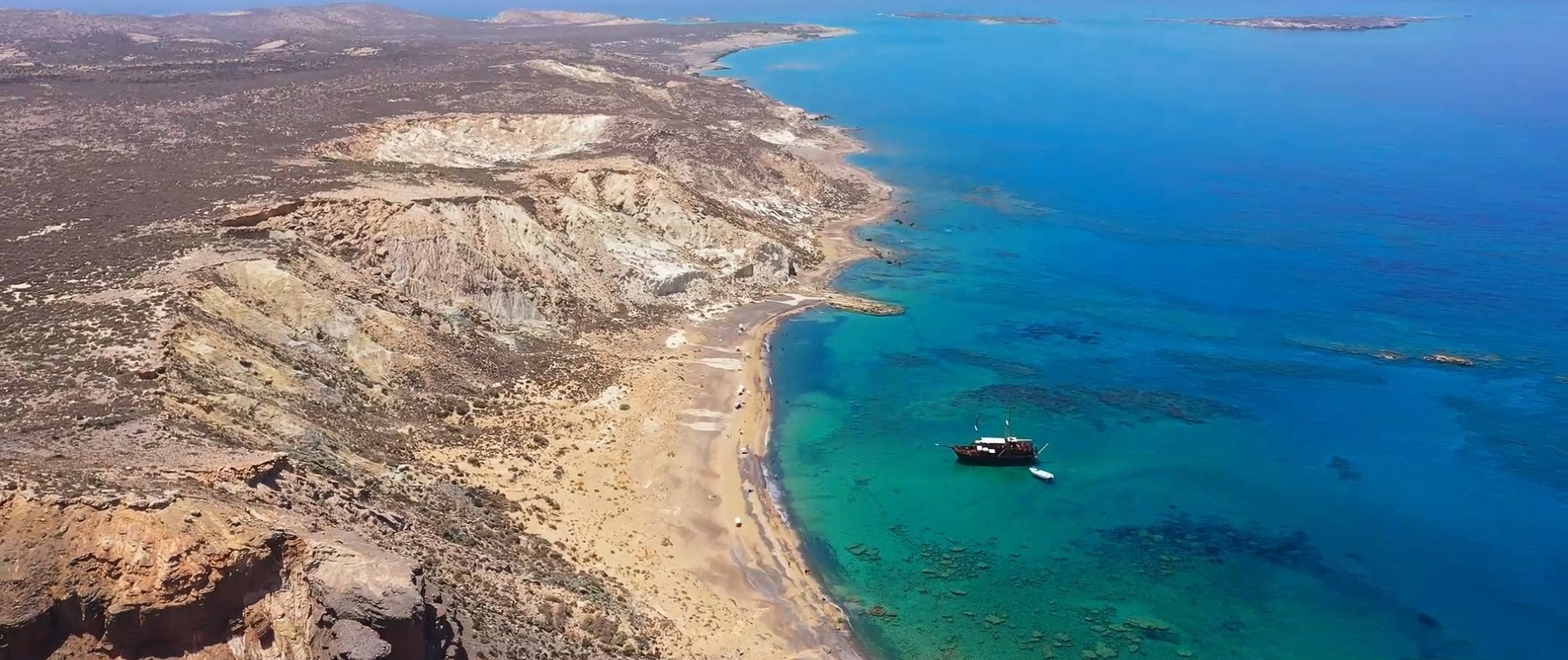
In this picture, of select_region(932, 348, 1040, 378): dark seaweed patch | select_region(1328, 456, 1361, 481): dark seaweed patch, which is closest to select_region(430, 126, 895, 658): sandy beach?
select_region(932, 348, 1040, 378): dark seaweed patch

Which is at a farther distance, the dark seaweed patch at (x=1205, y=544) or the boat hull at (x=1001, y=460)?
the boat hull at (x=1001, y=460)

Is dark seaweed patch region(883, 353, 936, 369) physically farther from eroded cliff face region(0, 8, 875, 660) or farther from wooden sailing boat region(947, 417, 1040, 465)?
eroded cliff face region(0, 8, 875, 660)

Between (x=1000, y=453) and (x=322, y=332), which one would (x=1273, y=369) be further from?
(x=322, y=332)

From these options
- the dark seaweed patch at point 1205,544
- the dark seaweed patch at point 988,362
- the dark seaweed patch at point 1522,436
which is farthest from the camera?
the dark seaweed patch at point 988,362

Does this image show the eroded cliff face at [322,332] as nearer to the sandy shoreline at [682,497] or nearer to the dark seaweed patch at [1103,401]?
the sandy shoreline at [682,497]

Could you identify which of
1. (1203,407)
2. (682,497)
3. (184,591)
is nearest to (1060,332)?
(1203,407)

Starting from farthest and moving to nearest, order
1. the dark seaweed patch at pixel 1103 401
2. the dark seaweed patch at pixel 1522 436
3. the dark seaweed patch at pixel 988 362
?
the dark seaweed patch at pixel 988 362
the dark seaweed patch at pixel 1103 401
the dark seaweed patch at pixel 1522 436

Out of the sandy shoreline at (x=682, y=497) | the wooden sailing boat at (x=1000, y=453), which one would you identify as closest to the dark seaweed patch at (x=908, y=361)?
the sandy shoreline at (x=682, y=497)
